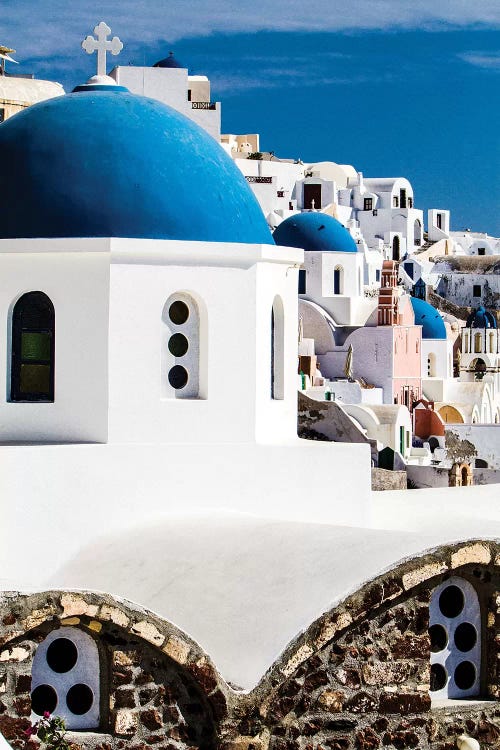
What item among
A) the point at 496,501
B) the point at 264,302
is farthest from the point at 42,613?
the point at 496,501

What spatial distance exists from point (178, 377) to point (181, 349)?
187 mm

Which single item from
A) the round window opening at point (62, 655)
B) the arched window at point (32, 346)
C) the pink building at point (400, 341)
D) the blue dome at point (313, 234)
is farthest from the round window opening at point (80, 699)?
the pink building at point (400, 341)

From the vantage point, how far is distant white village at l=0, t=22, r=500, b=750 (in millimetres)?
8336

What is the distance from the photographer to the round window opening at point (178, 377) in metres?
10.9

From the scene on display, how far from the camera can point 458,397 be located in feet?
164

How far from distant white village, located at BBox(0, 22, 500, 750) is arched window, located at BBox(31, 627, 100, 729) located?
12 mm

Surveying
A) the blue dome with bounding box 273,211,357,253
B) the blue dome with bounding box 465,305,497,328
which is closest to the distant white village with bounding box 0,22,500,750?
the blue dome with bounding box 273,211,357,253

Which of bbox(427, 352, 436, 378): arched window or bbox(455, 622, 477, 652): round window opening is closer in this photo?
bbox(455, 622, 477, 652): round window opening

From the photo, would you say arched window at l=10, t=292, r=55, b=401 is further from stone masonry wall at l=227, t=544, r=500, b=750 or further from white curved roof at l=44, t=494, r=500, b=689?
stone masonry wall at l=227, t=544, r=500, b=750

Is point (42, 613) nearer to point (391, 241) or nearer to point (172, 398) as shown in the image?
point (172, 398)

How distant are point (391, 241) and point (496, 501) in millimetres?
60828

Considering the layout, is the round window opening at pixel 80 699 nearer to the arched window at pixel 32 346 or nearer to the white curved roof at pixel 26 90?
the arched window at pixel 32 346

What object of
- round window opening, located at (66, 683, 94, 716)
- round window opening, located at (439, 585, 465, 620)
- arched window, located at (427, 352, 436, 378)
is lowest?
round window opening, located at (66, 683, 94, 716)

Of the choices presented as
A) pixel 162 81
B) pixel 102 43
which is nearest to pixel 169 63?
pixel 162 81
